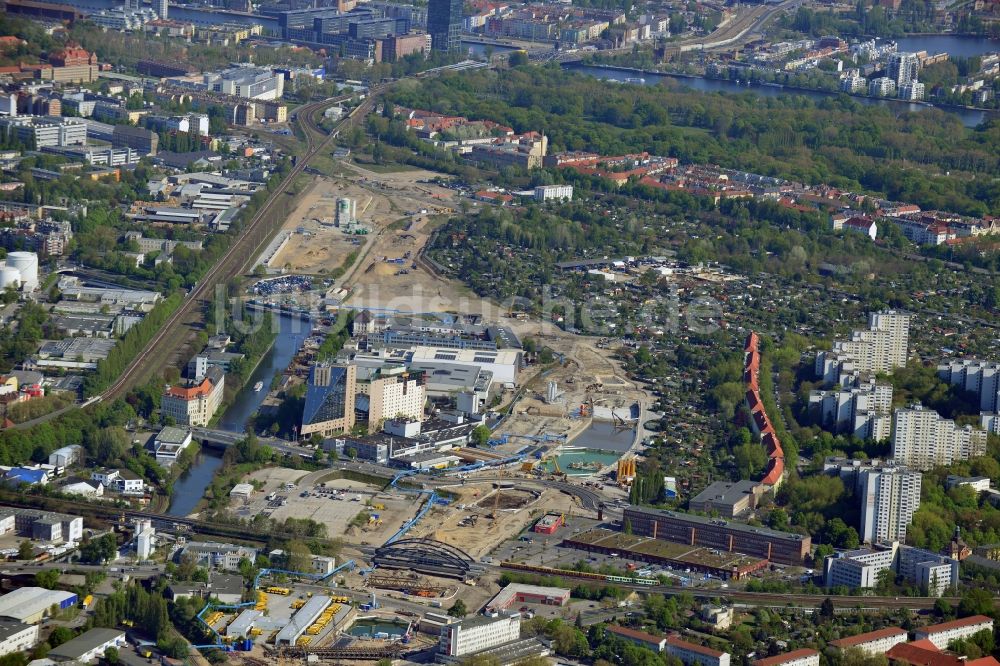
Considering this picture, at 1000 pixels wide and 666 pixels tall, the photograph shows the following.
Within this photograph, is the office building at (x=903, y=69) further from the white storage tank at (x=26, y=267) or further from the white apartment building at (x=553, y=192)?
the white storage tank at (x=26, y=267)

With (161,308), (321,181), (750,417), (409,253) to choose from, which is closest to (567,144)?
(321,181)

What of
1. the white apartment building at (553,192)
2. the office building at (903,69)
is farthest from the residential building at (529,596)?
the office building at (903,69)

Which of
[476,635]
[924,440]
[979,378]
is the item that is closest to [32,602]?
[476,635]

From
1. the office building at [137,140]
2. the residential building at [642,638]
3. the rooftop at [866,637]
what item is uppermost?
the office building at [137,140]

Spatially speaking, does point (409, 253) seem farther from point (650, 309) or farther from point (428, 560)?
point (428, 560)

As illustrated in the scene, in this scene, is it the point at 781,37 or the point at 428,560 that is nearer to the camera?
the point at 428,560

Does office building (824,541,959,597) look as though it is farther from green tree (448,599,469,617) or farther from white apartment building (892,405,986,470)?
green tree (448,599,469,617)

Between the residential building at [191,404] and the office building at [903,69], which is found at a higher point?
the office building at [903,69]
